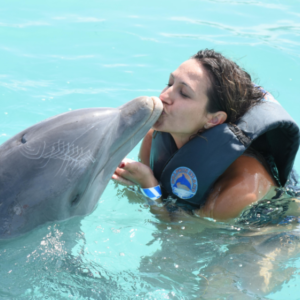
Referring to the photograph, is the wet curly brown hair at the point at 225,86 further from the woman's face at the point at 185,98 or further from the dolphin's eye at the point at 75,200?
the dolphin's eye at the point at 75,200

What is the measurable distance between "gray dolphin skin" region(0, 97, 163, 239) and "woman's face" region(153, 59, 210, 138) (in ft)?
2.32

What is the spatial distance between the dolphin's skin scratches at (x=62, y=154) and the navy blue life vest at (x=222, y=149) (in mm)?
1633

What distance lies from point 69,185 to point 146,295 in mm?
1373

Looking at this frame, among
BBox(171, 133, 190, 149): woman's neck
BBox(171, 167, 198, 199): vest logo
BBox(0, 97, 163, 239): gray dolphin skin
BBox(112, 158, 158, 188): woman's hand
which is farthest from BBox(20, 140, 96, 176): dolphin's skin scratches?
BBox(171, 133, 190, 149): woman's neck

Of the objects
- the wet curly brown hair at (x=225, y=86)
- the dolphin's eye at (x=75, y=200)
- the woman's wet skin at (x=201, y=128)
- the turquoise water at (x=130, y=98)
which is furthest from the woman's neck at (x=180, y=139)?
the dolphin's eye at (x=75, y=200)

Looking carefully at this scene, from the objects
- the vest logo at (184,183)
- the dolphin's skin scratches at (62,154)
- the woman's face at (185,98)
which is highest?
the woman's face at (185,98)

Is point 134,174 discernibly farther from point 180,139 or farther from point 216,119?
point 216,119

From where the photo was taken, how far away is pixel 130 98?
940 centimetres

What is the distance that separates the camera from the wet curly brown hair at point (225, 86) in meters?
4.74

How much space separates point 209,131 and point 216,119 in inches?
6.4

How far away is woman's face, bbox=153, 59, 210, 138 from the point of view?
4.70 m

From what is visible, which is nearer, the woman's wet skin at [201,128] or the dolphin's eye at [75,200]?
the dolphin's eye at [75,200]

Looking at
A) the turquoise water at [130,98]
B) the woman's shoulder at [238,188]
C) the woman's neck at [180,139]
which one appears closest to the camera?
the turquoise water at [130,98]

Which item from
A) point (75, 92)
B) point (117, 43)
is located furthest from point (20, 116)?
point (117, 43)
